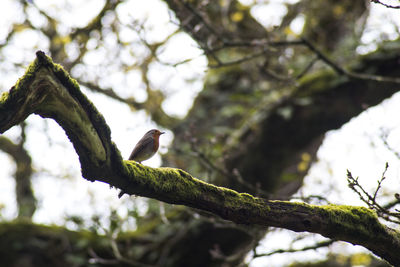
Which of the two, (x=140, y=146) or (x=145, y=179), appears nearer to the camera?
(x=145, y=179)

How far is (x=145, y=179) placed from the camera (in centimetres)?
248

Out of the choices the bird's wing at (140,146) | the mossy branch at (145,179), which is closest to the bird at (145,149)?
the bird's wing at (140,146)

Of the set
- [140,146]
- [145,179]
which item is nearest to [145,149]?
[140,146]

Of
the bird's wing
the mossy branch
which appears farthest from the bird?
the mossy branch

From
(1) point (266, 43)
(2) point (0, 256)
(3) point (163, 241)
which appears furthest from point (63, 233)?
(1) point (266, 43)

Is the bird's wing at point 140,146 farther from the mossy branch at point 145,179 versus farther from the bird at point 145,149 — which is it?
the mossy branch at point 145,179

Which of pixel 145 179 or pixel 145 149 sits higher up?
pixel 145 149

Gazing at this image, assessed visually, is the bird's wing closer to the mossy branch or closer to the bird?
the bird

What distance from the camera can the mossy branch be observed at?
2.10m

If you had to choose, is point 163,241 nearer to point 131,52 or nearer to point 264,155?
point 264,155

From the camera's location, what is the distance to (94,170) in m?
2.31

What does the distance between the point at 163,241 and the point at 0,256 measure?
2.65 meters

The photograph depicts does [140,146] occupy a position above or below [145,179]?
above

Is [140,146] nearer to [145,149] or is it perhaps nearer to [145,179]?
[145,149]
